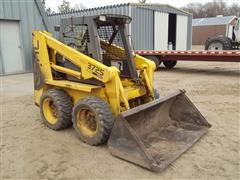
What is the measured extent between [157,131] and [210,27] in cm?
3592

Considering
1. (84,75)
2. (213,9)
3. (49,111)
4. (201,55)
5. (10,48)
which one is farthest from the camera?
(213,9)

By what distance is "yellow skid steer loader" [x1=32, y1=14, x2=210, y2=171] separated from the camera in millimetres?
3558

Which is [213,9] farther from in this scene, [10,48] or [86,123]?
[86,123]

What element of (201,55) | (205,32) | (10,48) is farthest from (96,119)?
(205,32)

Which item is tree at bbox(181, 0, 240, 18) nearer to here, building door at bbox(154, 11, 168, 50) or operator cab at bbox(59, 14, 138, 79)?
building door at bbox(154, 11, 168, 50)

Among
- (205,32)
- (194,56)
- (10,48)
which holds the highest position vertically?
(205,32)

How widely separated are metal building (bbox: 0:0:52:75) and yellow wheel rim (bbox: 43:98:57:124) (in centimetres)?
661

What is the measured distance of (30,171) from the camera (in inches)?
128

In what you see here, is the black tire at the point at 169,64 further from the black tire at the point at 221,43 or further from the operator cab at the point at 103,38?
the operator cab at the point at 103,38

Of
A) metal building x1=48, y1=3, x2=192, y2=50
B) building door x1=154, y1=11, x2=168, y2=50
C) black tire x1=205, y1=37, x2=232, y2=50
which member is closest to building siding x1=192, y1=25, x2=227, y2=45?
metal building x1=48, y1=3, x2=192, y2=50

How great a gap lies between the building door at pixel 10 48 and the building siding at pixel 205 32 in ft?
101

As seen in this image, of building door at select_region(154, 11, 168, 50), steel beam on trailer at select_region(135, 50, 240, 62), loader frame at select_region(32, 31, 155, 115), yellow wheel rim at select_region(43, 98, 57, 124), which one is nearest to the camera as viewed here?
loader frame at select_region(32, 31, 155, 115)

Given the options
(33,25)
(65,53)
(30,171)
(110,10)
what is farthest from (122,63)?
(110,10)

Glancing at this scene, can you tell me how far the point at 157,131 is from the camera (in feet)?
13.7
